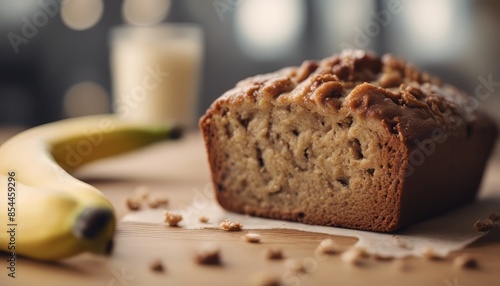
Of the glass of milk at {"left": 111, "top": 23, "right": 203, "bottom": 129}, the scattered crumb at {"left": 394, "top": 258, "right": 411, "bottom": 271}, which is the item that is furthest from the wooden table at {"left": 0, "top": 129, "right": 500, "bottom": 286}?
the glass of milk at {"left": 111, "top": 23, "right": 203, "bottom": 129}

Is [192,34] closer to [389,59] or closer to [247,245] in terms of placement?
[389,59]

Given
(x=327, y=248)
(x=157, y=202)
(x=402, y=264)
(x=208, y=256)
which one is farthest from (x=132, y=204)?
(x=402, y=264)

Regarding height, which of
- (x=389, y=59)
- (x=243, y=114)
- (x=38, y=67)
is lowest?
(x=38, y=67)

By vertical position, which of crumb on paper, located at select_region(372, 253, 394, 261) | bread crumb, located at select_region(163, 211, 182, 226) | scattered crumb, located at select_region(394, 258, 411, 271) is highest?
scattered crumb, located at select_region(394, 258, 411, 271)

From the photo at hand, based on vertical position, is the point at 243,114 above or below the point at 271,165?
above

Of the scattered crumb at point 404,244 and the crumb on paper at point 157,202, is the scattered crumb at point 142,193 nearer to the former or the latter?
the crumb on paper at point 157,202

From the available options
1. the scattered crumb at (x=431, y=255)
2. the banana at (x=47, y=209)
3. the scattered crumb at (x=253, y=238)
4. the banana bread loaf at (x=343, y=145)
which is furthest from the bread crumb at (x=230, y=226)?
the scattered crumb at (x=431, y=255)

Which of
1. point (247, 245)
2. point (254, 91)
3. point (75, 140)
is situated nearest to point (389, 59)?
point (254, 91)

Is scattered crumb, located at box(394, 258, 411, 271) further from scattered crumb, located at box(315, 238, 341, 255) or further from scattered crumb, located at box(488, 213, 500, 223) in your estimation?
scattered crumb, located at box(488, 213, 500, 223)
